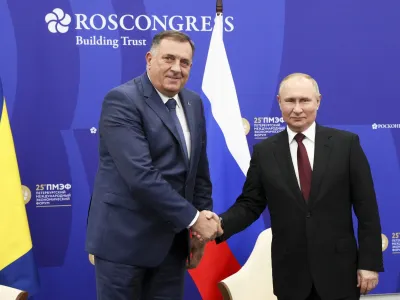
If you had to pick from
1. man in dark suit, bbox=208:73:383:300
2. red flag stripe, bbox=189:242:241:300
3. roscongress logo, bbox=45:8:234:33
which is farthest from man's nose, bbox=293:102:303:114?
roscongress logo, bbox=45:8:234:33

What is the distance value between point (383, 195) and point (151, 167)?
249cm

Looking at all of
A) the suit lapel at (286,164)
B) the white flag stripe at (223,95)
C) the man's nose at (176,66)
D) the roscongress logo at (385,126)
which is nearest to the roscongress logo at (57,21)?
the white flag stripe at (223,95)

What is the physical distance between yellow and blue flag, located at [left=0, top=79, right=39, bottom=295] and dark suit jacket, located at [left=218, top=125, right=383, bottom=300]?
178 centimetres

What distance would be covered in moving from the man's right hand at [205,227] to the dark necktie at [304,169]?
0.46 m

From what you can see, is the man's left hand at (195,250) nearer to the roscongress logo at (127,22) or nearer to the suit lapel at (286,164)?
the suit lapel at (286,164)

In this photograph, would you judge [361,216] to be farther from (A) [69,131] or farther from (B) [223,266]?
(A) [69,131]

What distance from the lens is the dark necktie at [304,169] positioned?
7.25 ft

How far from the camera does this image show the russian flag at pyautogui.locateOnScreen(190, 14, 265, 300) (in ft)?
11.3

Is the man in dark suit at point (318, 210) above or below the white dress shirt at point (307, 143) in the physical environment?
below

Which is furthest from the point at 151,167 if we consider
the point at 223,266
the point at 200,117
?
the point at 223,266

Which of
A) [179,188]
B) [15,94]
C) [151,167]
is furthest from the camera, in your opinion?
[15,94]

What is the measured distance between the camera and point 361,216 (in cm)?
221

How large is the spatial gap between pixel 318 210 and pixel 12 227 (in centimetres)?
203

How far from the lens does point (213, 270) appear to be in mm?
3496
